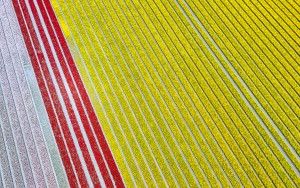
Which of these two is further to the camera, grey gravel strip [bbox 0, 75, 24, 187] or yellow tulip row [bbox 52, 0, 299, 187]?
yellow tulip row [bbox 52, 0, 299, 187]

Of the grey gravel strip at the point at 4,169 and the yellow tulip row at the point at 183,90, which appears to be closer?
the grey gravel strip at the point at 4,169

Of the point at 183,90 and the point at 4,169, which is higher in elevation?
the point at 183,90

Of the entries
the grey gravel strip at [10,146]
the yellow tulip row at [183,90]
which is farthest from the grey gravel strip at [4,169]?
the yellow tulip row at [183,90]

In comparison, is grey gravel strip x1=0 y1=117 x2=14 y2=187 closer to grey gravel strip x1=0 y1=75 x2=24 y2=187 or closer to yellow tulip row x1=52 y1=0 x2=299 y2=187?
grey gravel strip x1=0 y1=75 x2=24 y2=187

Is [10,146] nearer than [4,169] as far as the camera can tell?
No

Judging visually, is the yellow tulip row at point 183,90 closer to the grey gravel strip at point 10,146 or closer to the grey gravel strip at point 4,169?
the grey gravel strip at point 10,146

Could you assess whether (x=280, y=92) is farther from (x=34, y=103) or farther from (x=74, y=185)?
(x=34, y=103)

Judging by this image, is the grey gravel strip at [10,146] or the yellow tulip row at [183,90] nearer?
the grey gravel strip at [10,146]

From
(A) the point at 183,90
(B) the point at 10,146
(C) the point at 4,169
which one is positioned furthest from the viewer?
(A) the point at 183,90

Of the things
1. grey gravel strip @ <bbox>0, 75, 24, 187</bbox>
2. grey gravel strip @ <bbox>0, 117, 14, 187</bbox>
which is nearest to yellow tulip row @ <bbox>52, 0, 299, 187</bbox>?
grey gravel strip @ <bbox>0, 75, 24, 187</bbox>

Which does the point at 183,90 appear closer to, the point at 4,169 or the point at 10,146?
the point at 10,146

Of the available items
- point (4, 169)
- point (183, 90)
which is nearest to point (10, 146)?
point (4, 169)
